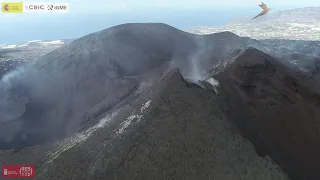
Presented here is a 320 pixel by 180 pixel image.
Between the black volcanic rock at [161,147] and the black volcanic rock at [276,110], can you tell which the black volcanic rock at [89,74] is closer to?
the black volcanic rock at [276,110]

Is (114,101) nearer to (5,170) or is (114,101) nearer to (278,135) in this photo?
(5,170)

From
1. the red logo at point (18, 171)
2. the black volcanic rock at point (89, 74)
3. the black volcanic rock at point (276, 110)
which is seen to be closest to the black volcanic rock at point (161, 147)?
the red logo at point (18, 171)

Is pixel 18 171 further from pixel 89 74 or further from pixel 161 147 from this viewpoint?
pixel 89 74

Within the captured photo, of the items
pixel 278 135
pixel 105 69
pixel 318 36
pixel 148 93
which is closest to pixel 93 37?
pixel 105 69

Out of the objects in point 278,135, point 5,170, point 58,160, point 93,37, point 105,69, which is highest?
point 93,37

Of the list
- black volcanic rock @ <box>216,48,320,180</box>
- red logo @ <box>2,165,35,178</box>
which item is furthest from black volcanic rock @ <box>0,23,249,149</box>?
red logo @ <box>2,165,35,178</box>

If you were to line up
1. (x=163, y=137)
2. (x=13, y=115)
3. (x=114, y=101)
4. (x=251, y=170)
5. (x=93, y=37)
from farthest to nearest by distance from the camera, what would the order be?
(x=93, y=37) < (x=13, y=115) < (x=114, y=101) < (x=163, y=137) < (x=251, y=170)

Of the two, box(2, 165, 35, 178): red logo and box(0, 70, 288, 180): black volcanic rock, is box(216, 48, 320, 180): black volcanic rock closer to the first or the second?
box(0, 70, 288, 180): black volcanic rock
